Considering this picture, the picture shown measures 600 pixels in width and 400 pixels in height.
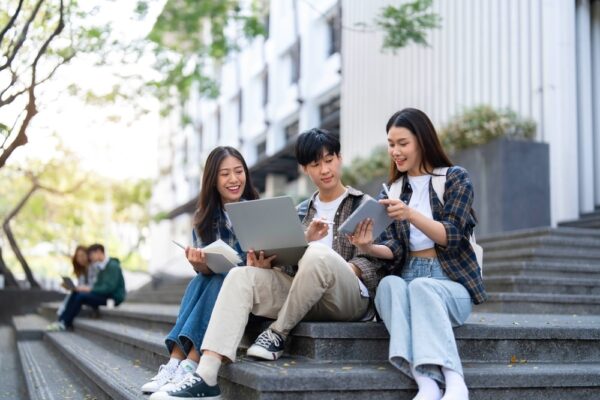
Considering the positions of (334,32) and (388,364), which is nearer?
(388,364)

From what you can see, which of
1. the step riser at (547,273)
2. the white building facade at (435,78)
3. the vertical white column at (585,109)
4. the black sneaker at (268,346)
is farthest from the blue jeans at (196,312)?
the vertical white column at (585,109)

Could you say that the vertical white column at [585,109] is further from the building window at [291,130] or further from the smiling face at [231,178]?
the building window at [291,130]

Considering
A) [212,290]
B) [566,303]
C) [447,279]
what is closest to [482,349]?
[447,279]

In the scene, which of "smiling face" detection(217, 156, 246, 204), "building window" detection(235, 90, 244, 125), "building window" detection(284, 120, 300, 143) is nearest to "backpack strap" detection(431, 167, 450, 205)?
"smiling face" detection(217, 156, 246, 204)

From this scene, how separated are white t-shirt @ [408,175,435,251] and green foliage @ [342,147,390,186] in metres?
8.69

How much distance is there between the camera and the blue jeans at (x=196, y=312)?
14.2ft

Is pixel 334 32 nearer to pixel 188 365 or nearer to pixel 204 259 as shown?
pixel 204 259

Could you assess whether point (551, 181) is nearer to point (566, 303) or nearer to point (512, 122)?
point (512, 122)

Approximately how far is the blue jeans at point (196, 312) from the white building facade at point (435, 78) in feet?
19.2

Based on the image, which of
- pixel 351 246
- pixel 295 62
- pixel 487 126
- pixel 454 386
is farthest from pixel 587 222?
pixel 295 62

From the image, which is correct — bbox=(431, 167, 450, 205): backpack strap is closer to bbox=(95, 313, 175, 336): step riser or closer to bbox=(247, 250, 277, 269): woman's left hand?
bbox=(247, 250, 277, 269): woman's left hand

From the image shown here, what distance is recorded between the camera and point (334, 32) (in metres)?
20.7

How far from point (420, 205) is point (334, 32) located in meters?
17.1

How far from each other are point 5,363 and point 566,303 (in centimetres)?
625
